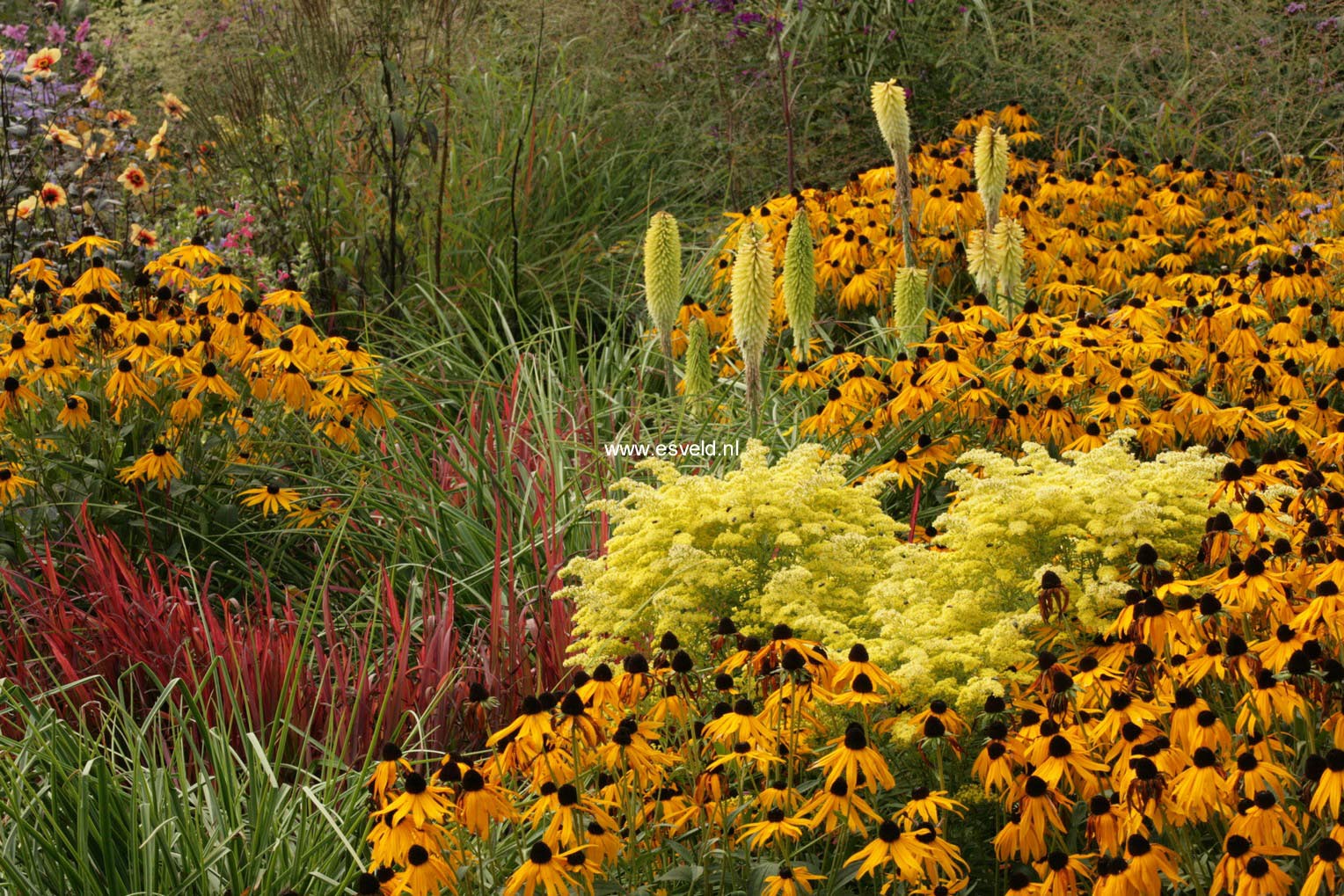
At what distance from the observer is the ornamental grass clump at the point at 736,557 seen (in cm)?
282

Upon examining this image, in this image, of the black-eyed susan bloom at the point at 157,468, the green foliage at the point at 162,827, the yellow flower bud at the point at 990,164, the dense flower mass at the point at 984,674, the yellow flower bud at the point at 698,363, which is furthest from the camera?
the yellow flower bud at the point at 990,164

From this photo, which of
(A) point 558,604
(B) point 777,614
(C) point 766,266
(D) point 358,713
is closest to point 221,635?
(D) point 358,713

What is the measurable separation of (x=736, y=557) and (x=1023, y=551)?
0.56 metres

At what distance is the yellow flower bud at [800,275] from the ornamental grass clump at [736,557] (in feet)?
4.28

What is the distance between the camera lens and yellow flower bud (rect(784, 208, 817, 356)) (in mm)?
4359

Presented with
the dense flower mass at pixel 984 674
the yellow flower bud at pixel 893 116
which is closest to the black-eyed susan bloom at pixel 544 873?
the dense flower mass at pixel 984 674

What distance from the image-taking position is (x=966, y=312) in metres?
4.53

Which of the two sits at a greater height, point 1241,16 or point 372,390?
point 1241,16

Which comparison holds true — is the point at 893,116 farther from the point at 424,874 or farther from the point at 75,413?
the point at 424,874

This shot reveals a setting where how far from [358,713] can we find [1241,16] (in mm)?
6195

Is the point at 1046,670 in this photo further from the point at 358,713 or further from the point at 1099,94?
the point at 1099,94

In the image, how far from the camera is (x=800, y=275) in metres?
4.38

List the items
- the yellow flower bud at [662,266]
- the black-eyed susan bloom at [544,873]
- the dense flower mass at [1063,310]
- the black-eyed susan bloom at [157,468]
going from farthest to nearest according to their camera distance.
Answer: the yellow flower bud at [662,266] < the dense flower mass at [1063,310] < the black-eyed susan bloom at [157,468] < the black-eyed susan bloom at [544,873]

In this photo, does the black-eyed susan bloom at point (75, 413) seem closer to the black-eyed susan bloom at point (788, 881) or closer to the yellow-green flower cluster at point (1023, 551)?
the yellow-green flower cluster at point (1023, 551)
